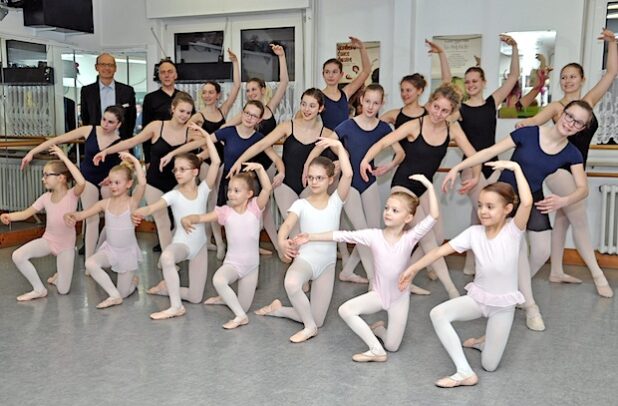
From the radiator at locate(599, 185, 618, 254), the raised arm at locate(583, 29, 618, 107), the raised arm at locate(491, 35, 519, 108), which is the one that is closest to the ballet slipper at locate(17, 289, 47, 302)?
the raised arm at locate(491, 35, 519, 108)

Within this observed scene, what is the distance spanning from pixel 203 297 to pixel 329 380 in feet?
4.84

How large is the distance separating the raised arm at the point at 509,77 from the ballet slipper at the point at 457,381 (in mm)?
2524

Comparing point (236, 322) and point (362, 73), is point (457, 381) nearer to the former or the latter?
point (236, 322)

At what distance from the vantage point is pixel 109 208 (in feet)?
12.9

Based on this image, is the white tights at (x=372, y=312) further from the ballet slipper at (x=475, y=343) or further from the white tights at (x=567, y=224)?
the white tights at (x=567, y=224)

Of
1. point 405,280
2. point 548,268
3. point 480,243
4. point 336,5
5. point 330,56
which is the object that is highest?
point 336,5

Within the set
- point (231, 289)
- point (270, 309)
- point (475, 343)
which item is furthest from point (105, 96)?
point (475, 343)

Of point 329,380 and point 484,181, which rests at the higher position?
point 484,181

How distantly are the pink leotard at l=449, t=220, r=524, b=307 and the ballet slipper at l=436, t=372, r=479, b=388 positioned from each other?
33 cm

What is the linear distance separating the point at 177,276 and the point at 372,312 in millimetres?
1228

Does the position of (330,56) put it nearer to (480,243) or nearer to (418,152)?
(418,152)

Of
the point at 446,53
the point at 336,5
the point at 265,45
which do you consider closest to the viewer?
the point at 446,53

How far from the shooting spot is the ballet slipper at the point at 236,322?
336cm

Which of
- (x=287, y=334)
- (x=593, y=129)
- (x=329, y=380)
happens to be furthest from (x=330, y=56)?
(x=329, y=380)
